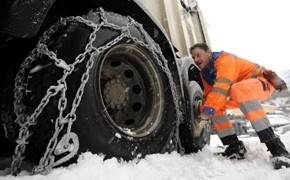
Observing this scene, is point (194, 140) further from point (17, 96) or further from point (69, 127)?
point (17, 96)

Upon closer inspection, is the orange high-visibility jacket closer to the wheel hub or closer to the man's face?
the man's face

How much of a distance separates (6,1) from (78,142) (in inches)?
30.1

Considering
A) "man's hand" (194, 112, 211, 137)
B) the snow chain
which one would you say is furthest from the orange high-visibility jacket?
the snow chain

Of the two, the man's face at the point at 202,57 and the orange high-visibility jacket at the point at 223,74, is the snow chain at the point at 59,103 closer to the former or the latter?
the orange high-visibility jacket at the point at 223,74

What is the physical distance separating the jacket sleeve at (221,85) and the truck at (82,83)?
25 centimetres

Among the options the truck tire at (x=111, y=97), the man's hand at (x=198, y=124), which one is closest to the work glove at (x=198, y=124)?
the man's hand at (x=198, y=124)

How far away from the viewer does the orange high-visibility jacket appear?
2.26 metres

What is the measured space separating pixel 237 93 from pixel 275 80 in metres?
0.66

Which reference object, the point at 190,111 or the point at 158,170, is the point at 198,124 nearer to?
the point at 190,111

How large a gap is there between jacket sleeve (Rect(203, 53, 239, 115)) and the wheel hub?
77 cm

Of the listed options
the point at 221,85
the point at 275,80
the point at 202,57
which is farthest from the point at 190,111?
the point at 275,80

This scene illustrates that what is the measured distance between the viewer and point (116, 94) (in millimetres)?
1920

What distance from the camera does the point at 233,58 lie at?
2.43 metres

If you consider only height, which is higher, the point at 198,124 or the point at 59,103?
the point at 59,103
